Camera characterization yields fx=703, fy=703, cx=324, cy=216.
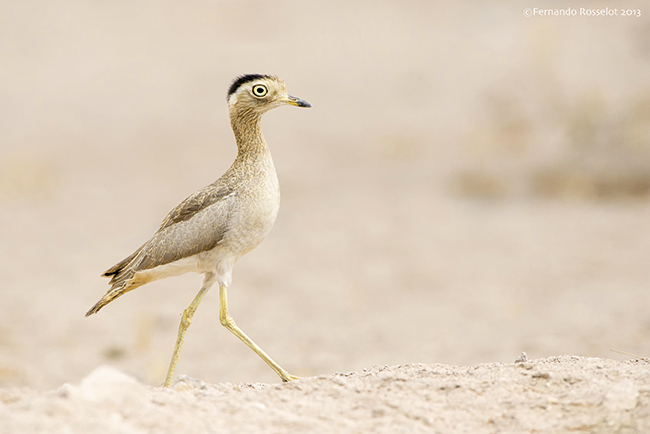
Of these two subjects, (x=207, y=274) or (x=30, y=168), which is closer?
(x=207, y=274)

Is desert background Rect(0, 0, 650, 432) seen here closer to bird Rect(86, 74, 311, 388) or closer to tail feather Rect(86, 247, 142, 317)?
tail feather Rect(86, 247, 142, 317)

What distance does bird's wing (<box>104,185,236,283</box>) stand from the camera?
4770 millimetres

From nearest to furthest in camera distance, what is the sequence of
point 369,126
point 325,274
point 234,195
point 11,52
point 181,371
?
point 234,195 → point 181,371 → point 325,274 → point 369,126 → point 11,52

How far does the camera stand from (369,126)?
16.7 meters

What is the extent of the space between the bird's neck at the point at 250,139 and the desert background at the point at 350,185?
12.1 ft

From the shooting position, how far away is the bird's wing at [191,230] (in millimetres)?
4770

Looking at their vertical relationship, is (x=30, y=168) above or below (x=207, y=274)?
above

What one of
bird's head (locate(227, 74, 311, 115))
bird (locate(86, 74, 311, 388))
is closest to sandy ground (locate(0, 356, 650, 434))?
bird (locate(86, 74, 311, 388))

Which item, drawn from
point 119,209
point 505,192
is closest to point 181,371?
point 119,209

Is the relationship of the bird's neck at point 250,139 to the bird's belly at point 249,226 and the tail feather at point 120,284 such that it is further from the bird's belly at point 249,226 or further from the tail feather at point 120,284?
the tail feather at point 120,284

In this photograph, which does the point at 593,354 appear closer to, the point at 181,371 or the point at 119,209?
the point at 181,371

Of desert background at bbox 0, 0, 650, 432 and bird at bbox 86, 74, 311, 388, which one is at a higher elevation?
desert background at bbox 0, 0, 650, 432

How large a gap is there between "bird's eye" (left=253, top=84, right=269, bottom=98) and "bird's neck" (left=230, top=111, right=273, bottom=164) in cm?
16

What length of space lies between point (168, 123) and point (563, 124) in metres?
9.20
